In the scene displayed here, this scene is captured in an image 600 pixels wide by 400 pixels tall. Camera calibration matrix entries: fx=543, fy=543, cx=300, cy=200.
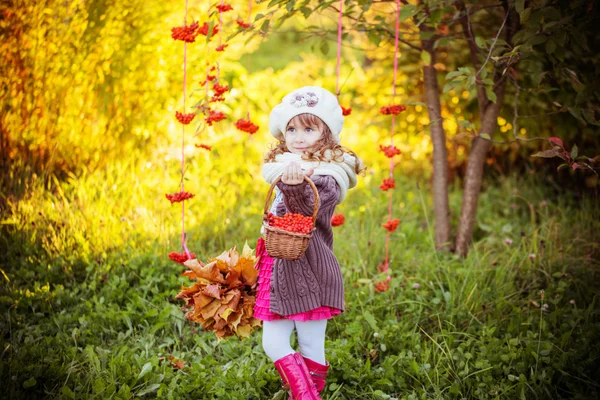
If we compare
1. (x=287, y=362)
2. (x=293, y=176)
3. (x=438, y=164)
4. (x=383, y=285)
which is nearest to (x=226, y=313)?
(x=287, y=362)

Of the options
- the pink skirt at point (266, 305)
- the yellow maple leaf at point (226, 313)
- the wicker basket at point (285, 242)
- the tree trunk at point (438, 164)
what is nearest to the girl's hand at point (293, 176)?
the wicker basket at point (285, 242)

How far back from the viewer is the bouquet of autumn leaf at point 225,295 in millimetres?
2252

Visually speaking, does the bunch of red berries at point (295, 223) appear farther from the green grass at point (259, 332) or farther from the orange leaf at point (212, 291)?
the green grass at point (259, 332)

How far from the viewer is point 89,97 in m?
4.02

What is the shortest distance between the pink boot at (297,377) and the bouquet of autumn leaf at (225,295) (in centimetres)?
21

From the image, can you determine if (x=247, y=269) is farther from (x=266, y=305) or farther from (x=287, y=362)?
(x=287, y=362)

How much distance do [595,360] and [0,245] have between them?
135 inches

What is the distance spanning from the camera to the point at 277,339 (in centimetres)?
221

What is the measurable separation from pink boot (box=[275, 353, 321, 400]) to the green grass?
29cm

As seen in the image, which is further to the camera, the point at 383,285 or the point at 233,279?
the point at 383,285

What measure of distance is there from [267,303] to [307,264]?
240mm

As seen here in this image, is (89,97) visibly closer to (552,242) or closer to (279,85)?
(279,85)

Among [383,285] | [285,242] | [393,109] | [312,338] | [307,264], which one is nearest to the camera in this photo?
[285,242]

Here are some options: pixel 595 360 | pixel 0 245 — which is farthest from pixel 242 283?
pixel 0 245
